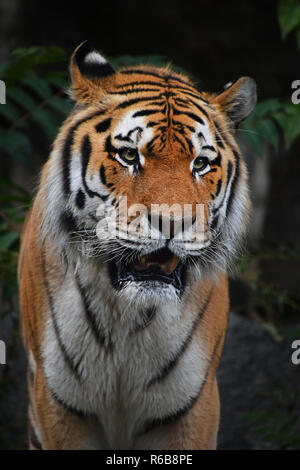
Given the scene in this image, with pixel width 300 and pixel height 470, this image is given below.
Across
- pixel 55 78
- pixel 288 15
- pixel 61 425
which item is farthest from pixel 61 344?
pixel 288 15

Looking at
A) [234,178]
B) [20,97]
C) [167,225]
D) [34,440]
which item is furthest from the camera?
Answer: [20,97]

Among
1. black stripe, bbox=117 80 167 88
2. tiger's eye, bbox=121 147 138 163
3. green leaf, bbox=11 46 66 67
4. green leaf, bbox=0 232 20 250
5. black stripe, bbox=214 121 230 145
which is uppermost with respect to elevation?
green leaf, bbox=11 46 66 67

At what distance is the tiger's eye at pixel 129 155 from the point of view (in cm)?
237

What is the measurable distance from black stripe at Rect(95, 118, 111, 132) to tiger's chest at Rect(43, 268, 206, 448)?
1.87 feet

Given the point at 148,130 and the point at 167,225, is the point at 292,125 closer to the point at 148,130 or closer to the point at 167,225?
the point at 148,130

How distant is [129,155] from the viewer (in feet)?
7.80

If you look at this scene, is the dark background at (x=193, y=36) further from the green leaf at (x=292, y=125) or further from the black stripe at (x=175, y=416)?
the black stripe at (x=175, y=416)

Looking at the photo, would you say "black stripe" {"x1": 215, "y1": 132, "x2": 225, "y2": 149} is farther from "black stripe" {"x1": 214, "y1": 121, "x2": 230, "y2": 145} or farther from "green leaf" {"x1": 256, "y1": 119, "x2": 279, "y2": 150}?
"green leaf" {"x1": 256, "y1": 119, "x2": 279, "y2": 150}

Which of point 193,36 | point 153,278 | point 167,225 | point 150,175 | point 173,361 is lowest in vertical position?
point 173,361

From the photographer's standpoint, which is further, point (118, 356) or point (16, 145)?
point (16, 145)

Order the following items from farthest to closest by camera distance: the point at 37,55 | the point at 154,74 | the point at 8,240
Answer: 1. the point at 37,55
2. the point at 8,240
3. the point at 154,74

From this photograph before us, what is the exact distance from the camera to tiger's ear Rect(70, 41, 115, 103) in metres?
2.59

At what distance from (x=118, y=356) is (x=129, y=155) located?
0.76 m

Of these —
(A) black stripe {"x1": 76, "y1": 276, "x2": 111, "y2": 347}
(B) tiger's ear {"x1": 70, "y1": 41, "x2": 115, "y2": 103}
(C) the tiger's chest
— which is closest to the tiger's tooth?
(C) the tiger's chest
